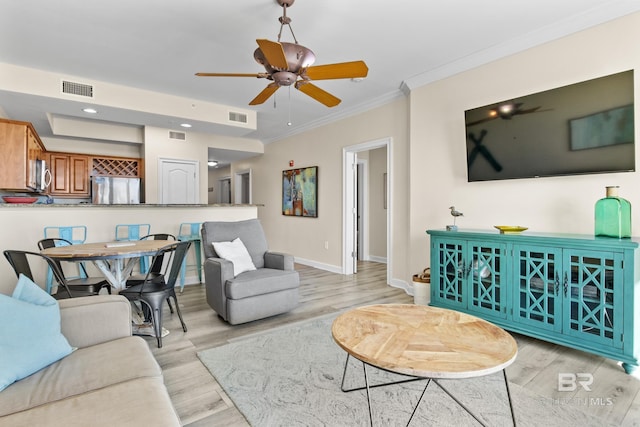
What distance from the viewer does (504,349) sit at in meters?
1.42

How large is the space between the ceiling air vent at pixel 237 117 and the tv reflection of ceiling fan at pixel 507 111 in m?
3.49

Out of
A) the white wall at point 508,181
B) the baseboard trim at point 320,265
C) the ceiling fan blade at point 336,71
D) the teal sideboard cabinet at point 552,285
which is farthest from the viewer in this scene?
the baseboard trim at point 320,265

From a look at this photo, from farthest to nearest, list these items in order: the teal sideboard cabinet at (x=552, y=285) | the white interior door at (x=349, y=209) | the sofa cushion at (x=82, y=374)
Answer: the white interior door at (x=349, y=209), the teal sideboard cabinet at (x=552, y=285), the sofa cushion at (x=82, y=374)

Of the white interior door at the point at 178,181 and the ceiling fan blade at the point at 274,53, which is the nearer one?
the ceiling fan blade at the point at 274,53

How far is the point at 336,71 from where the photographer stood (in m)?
2.38

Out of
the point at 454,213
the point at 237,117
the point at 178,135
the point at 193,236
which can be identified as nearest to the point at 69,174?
the point at 178,135

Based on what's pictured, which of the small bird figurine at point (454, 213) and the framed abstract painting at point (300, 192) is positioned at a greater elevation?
the framed abstract painting at point (300, 192)

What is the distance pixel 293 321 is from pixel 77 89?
367cm

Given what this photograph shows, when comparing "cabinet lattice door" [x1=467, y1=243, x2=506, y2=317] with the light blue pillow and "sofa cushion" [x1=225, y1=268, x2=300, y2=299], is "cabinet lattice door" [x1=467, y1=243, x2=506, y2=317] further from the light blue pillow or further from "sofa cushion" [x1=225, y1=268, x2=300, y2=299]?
the light blue pillow

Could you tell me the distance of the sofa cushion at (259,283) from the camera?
294 cm

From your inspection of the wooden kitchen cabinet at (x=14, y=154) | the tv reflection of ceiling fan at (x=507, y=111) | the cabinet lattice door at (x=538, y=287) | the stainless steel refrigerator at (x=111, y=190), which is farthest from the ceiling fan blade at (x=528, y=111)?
the stainless steel refrigerator at (x=111, y=190)

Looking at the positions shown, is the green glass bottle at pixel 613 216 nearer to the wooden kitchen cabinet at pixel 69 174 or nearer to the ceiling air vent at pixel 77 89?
the ceiling air vent at pixel 77 89

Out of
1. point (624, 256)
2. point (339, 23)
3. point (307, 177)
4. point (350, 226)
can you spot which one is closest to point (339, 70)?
point (339, 23)

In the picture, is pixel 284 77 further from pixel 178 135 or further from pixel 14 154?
pixel 178 135
